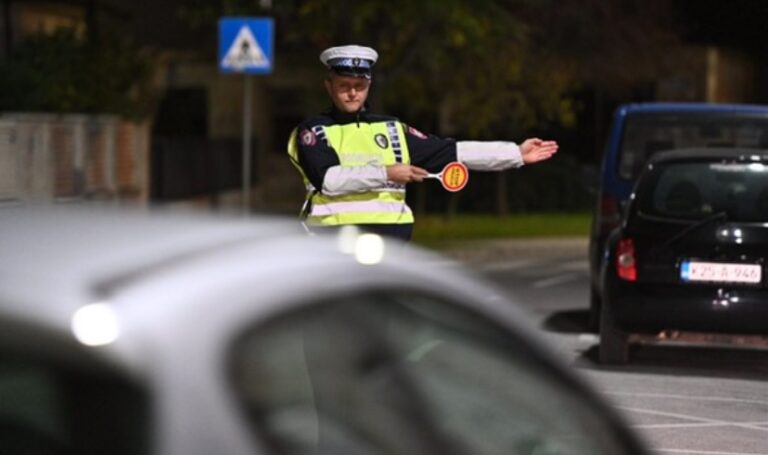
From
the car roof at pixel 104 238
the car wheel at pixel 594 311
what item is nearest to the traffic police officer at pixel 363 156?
the car roof at pixel 104 238

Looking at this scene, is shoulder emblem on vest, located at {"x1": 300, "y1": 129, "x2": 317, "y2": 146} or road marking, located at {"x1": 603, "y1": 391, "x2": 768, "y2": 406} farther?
road marking, located at {"x1": 603, "y1": 391, "x2": 768, "y2": 406}

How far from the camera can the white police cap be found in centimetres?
779

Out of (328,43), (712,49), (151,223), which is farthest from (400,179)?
(712,49)

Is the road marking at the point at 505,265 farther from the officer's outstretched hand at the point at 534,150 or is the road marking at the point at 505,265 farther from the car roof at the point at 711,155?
the officer's outstretched hand at the point at 534,150

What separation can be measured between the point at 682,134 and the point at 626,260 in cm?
341

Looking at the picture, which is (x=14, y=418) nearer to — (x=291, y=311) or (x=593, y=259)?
(x=291, y=311)

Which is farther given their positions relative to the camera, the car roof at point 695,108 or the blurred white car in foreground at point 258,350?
the car roof at point 695,108

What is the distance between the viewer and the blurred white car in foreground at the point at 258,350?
262 centimetres

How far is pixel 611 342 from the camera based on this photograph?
12.7 m

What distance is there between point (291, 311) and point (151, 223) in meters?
0.60

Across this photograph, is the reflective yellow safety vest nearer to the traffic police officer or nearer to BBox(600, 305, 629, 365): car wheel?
the traffic police officer

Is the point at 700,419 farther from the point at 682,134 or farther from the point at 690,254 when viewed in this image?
the point at 682,134

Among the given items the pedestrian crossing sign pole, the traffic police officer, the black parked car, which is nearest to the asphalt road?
the black parked car

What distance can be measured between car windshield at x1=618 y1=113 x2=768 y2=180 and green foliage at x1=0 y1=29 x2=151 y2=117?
10644 millimetres
